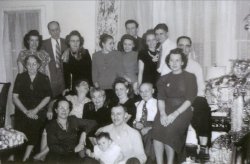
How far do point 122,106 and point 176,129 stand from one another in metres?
0.37

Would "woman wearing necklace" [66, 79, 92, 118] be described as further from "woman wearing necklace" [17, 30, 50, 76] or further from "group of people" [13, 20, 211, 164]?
"woman wearing necklace" [17, 30, 50, 76]

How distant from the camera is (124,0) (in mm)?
3436

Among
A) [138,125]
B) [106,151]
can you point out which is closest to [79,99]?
[138,125]

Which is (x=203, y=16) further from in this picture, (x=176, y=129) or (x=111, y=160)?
(x=111, y=160)

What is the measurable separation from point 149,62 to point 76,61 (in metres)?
0.58

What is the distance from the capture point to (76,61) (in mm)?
2832

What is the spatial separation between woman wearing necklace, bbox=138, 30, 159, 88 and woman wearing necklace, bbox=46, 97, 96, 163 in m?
0.57

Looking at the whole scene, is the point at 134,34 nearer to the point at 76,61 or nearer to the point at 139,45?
the point at 139,45

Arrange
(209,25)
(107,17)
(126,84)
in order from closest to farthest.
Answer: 1. (126,84)
2. (209,25)
3. (107,17)

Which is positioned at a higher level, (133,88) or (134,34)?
(134,34)

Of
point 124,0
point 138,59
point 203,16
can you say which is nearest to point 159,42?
point 138,59

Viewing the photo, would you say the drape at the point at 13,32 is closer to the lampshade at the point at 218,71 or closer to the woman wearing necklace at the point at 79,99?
the woman wearing necklace at the point at 79,99

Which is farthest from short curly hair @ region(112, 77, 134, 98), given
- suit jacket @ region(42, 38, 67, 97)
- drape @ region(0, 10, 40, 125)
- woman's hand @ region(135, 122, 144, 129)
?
drape @ region(0, 10, 40, 125)

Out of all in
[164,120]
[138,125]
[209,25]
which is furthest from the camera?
[209,25]
